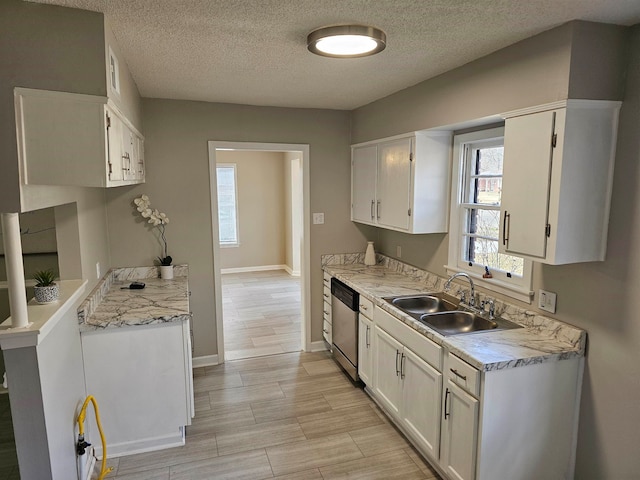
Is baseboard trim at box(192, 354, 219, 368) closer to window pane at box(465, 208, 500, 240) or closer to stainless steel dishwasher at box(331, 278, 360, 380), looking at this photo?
stainless steel dishwasher at box(331, 278, 360, 380)

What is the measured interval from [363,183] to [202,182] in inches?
59.1

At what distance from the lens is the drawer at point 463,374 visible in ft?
6.76

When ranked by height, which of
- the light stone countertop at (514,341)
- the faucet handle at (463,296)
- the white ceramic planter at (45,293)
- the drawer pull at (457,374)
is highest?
the white ceramic planter at (45,293)

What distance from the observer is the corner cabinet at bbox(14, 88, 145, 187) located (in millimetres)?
1726

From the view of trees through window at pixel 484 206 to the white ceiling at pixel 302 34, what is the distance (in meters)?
0.65

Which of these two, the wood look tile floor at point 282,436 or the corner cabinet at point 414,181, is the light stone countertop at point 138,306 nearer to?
the wood look tile floor at point 282,436

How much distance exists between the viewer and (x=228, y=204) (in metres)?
8.01

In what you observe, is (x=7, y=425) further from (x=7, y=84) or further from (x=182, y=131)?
(x=182, y=131)

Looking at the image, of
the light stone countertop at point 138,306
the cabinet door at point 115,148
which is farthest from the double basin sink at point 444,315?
the cabinet door at point 115,148

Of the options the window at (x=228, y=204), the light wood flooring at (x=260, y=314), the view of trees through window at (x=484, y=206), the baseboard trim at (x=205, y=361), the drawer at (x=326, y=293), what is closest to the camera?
the view of trees through window at (x=484, y=206)

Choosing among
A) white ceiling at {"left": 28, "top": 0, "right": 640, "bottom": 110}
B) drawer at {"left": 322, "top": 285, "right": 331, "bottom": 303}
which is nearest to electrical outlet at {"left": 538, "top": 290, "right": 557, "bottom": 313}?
white ceiling at {"left": 28, "top": 0, "right": 640, "bottom": 110}

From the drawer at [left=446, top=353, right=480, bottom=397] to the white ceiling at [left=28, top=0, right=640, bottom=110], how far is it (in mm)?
1649

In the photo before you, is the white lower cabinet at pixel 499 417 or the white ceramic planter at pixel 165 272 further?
the white ceramic planter at pixel 165 272

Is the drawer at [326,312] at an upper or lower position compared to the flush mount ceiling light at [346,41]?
lower
